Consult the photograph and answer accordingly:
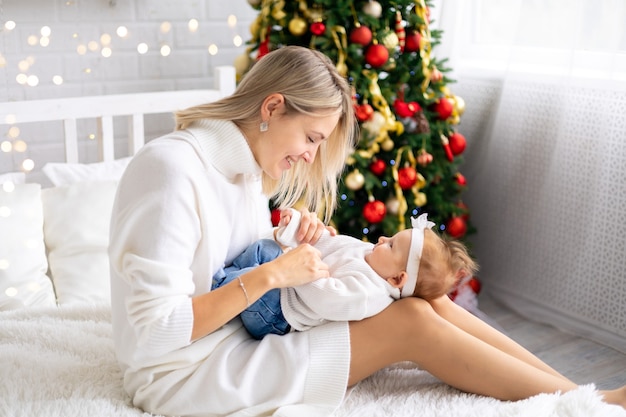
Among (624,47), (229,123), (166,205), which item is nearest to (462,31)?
(624,47)

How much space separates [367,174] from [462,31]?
98cm

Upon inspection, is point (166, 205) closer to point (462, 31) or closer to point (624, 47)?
point (624, 47)

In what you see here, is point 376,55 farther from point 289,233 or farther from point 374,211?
point 289,233

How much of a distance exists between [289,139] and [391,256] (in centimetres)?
36

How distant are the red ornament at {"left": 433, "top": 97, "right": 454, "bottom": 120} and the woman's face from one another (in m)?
1.24

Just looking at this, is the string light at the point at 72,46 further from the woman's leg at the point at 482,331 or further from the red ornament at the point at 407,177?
the woman's leg at the point at 482,331

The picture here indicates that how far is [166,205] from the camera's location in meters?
1.41

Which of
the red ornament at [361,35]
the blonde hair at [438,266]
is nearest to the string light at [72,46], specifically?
the red ornament at [361,35]

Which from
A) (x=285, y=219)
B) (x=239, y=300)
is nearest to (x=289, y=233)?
(x=285, y=219)

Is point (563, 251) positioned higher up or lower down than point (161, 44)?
lower down

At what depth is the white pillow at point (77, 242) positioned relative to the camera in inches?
83.8

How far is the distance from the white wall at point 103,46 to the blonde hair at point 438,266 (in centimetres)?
164

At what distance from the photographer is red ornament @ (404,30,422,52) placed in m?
2.70

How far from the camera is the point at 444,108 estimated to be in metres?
2.80
